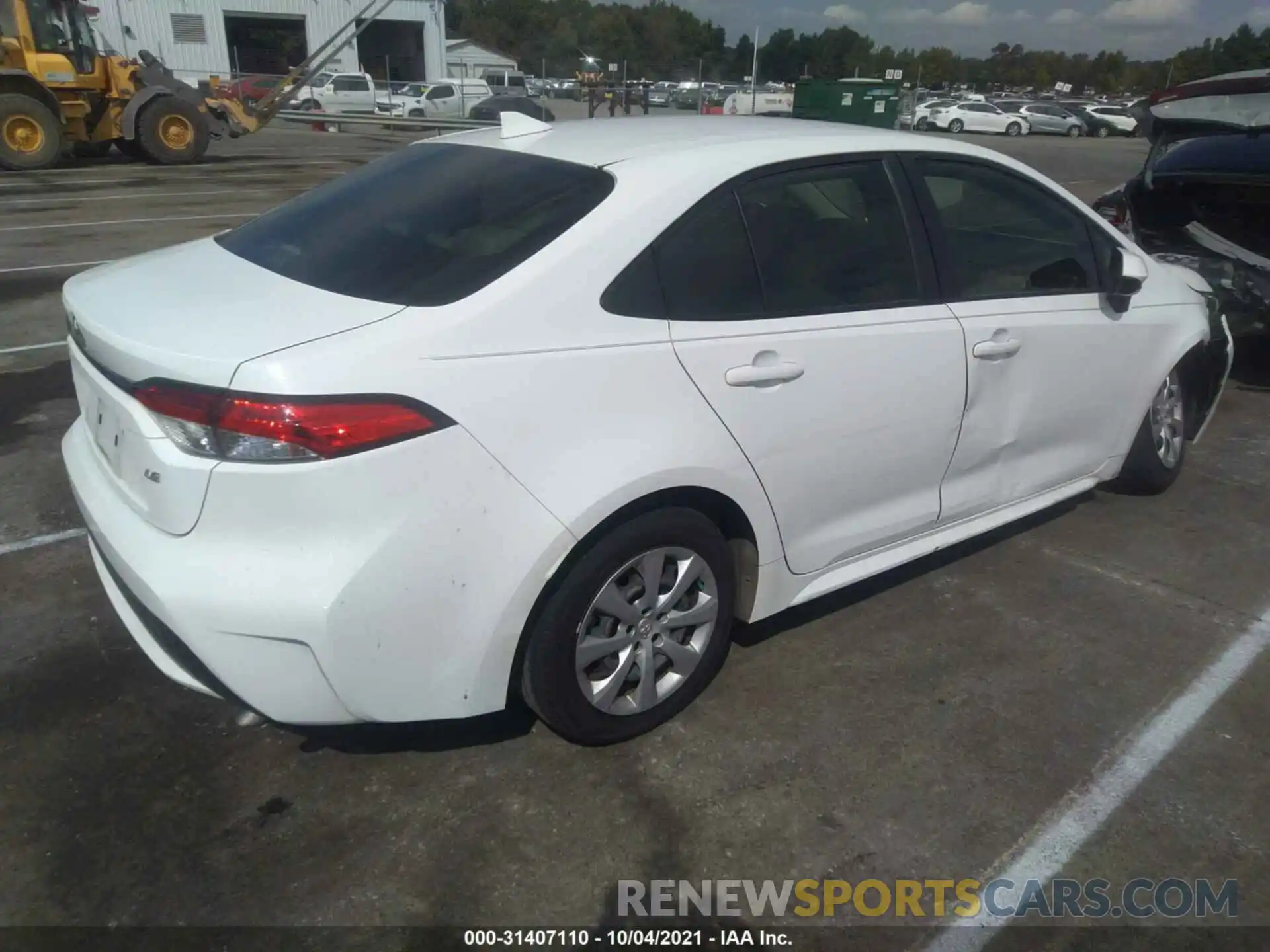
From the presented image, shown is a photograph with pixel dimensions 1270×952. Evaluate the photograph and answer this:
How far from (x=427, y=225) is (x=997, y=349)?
1936 millimetres

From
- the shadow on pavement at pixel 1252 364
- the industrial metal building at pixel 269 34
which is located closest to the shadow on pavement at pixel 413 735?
the shadow on pavement at pixel 1252 364

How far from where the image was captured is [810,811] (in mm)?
2662

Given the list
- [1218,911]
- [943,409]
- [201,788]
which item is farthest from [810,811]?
[201,788]

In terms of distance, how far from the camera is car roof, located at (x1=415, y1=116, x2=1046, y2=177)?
9.66 ft

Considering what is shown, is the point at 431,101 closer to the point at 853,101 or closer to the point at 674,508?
the point at 853,101

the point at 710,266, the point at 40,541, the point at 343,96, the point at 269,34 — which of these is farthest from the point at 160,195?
the point at 269,34

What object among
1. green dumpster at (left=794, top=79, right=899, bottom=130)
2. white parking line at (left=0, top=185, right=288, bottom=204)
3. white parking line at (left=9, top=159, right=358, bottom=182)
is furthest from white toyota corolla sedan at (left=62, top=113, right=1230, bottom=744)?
green dumpster at (left=794, top=79, right=899, bottom=130)

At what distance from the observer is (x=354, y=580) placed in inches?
87.9

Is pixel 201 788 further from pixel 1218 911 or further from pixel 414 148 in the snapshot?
pixel 1218 911

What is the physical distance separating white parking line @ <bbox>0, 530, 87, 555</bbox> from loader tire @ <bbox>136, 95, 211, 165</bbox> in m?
16.2

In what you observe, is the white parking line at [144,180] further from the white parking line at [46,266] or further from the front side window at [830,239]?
the front side window at [830,239]

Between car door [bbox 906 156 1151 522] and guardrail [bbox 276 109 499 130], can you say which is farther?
guardrail [bbox 276 109 499 130]

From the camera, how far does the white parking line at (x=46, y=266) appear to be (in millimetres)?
8703

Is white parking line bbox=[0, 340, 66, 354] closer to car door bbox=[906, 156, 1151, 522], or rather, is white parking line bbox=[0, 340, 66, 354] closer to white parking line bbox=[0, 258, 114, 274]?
white parking line bbox=[0, 258, 114, 274]
